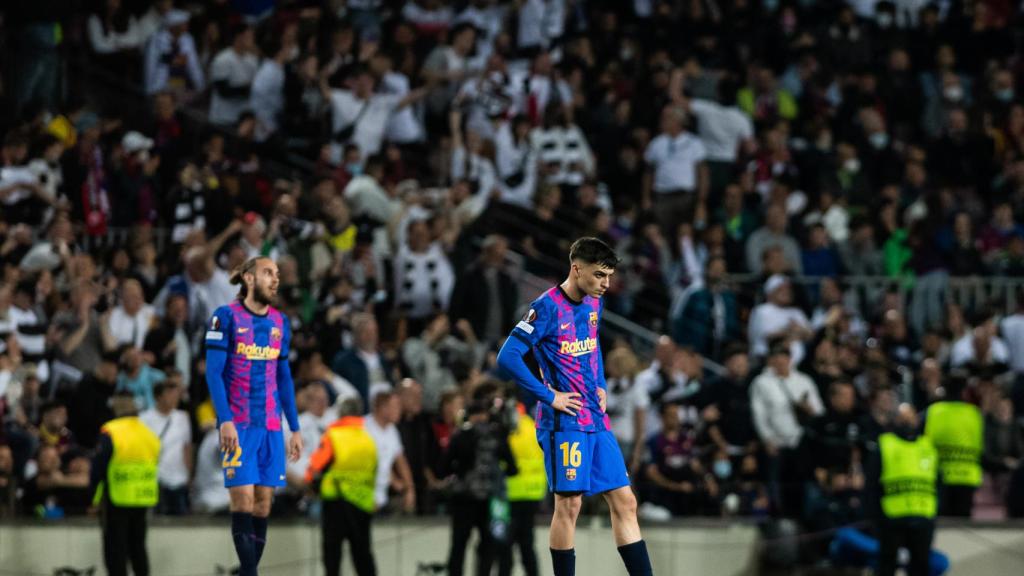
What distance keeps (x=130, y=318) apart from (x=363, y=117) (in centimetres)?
485

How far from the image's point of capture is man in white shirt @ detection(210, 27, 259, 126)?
21.7 m

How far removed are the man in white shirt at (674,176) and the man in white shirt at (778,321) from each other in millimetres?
2142

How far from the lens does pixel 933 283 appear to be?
22.1 meters

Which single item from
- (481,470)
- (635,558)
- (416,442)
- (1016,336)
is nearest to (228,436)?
(635,558)

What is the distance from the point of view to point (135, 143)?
65.9 ft

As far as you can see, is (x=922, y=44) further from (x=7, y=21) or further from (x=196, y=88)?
(x=7, y=21)

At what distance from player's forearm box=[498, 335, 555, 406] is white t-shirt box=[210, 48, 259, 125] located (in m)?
11.3

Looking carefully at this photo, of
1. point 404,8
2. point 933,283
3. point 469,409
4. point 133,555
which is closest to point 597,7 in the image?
point 404,8

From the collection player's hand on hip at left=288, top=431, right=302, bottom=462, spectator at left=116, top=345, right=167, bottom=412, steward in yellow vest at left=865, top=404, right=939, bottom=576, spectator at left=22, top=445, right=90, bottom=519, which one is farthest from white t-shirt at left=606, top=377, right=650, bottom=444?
player's hand on hip at left=288, top=431, right=302, bottom=462

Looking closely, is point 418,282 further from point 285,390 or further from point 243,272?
point 243,272

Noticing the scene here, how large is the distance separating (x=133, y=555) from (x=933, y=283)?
425 inches

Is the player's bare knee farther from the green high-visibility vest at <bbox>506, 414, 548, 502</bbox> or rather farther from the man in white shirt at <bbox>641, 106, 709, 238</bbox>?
the man in white shirt at <bbox>641, 106, 709, 238</bbox>

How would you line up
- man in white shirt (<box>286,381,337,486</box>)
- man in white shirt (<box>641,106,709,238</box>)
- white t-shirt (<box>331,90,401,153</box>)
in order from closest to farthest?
man in white shirt (<box>286,381,337,486</box>), white t-shirt (<box>331,90,401,153</box>), man in white shirt (<box>641,106,709,238</box>)

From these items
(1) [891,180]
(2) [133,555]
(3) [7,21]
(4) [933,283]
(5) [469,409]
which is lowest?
(2) [133,555]
